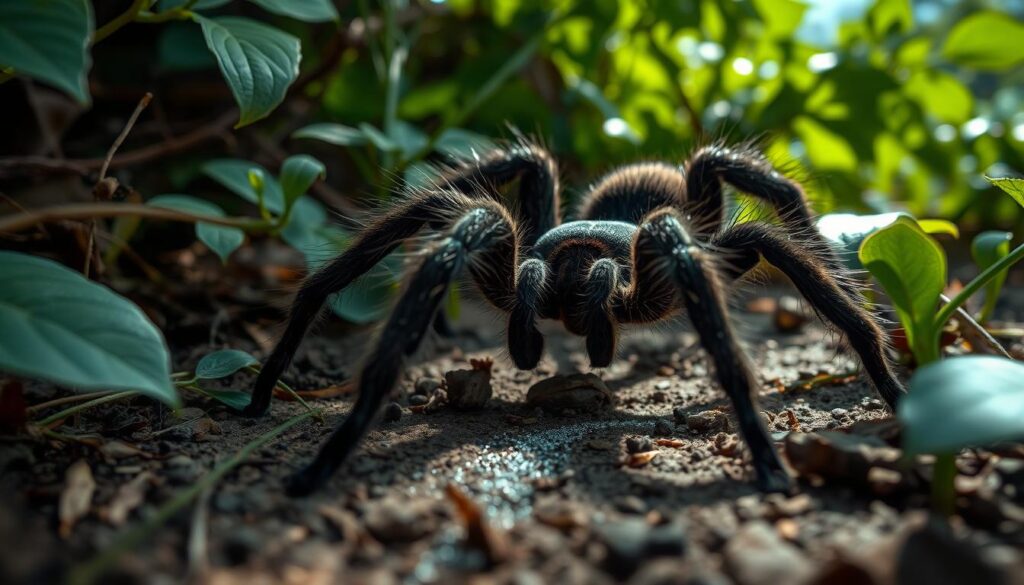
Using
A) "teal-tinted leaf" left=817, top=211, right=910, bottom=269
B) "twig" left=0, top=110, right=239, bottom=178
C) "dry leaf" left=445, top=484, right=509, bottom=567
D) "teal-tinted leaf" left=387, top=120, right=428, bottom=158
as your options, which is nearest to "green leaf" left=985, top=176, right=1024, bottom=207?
"teal-tinted leaf" left=817, top=211, right=910, bottom=269

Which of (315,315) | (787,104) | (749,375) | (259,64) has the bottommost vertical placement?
(315,315)

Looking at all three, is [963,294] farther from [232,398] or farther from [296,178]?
[232,398]

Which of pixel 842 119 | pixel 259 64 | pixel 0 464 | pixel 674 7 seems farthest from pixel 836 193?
pixel 0 464

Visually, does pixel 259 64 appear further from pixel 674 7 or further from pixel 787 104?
pixel 787 104

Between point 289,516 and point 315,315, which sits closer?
point 289,516

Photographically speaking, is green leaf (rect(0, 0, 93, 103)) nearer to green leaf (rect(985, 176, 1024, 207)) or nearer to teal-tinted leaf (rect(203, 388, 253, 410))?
teal-tinted leaf (rect(203, 388, 253, 410))

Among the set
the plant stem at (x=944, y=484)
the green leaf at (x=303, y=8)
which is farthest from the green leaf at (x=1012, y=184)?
the green leaf at (x=303, y=8)
